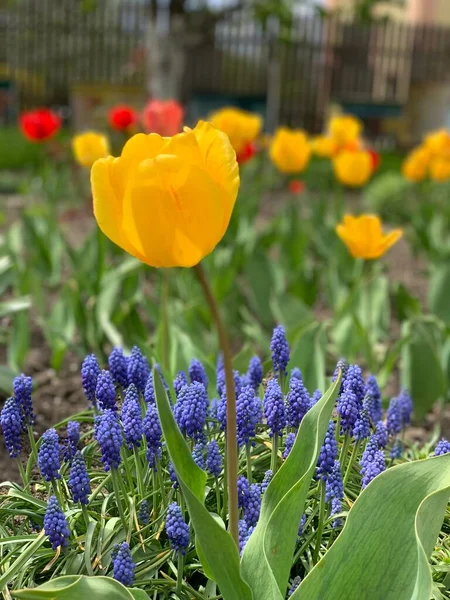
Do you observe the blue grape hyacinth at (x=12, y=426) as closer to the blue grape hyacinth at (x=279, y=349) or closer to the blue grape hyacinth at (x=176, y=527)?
the blue grape hyacinth at (x=176, y=527)

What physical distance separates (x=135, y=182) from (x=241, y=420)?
16.2 inches

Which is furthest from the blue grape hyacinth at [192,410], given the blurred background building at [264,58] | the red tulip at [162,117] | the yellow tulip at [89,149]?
the blurred background building at [264,58]

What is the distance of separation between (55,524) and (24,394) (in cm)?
27

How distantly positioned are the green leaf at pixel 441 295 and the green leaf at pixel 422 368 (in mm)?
720

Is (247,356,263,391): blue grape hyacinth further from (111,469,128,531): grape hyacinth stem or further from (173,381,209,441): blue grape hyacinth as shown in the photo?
(111,469,128,531): grape hyacinth stem

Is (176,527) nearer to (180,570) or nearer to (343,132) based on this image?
(180,570)

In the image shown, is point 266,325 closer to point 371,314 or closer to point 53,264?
point 371,314

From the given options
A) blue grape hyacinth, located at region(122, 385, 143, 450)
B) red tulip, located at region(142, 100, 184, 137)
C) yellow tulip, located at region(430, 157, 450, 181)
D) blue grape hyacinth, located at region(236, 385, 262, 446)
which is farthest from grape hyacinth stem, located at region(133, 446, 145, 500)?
yellow tulip, located at region(430, 157, 450, 181)

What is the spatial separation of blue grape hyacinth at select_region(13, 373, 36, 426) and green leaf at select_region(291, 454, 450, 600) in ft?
1.73

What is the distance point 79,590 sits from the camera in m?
0.89

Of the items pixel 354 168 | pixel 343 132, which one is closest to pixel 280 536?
pixel 354 168

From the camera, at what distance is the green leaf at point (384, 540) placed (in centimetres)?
96

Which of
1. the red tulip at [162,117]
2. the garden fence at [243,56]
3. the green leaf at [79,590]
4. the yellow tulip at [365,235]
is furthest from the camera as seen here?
the garden fence at [243,56]

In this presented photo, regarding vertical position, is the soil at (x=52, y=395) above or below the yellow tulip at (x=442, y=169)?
below
